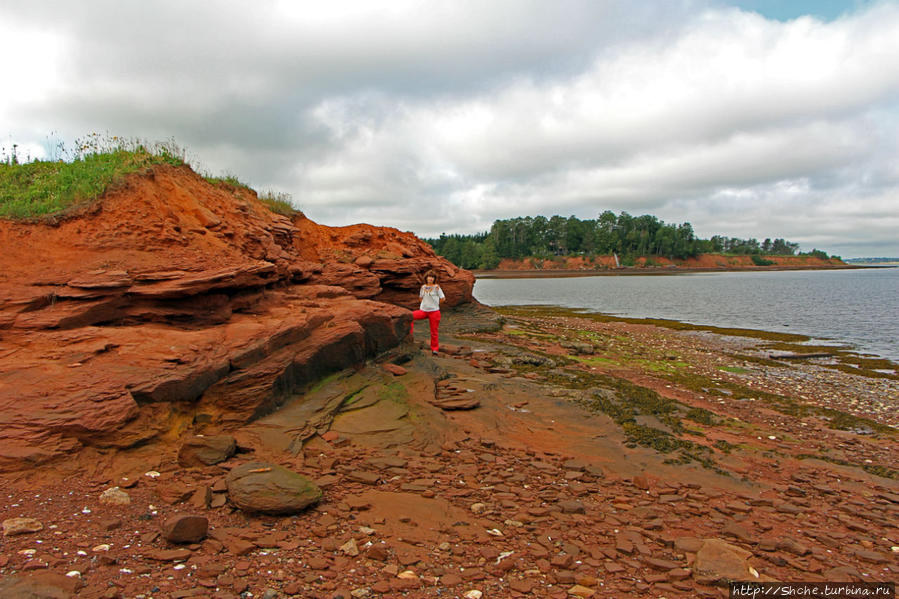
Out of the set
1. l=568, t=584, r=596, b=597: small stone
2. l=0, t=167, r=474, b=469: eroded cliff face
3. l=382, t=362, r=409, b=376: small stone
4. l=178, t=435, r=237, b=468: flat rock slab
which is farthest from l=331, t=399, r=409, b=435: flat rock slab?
l=568, t=584, r=596, b=597: small stone

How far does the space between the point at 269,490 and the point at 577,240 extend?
153 meters

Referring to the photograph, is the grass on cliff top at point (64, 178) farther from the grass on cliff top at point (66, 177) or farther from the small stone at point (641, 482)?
the small stone at point (641, 482)

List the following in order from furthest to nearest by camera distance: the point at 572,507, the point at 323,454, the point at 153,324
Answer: the point at 153,324 < the point at 323,454 < the point at 572,507

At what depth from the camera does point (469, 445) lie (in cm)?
835

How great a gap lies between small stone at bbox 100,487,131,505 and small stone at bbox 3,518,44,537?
62cm

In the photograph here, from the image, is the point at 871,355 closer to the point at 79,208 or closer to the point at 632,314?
the point at 632,314

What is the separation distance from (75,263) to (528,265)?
456 ft

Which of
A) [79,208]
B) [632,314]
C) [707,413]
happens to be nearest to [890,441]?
[707,413]

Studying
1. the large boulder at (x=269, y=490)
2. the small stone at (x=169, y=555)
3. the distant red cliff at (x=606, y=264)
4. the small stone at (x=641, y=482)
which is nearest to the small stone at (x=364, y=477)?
the large boulder at (x=269, y=490)

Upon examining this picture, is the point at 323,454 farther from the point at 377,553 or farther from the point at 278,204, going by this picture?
the point at 278,204

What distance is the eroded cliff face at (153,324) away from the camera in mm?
6207

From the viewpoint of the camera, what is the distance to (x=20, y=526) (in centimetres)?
457

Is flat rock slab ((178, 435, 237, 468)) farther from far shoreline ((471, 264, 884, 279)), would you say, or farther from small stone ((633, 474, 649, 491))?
far shoreline ((471, 264, 884, 279))

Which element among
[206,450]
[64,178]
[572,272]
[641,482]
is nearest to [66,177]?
[64,178]
